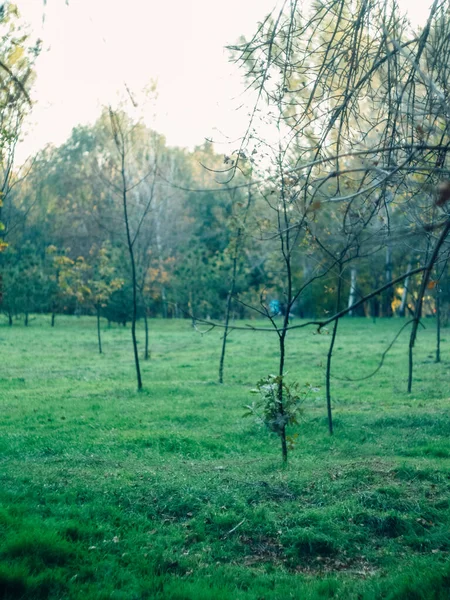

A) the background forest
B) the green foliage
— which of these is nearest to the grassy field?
the background forest

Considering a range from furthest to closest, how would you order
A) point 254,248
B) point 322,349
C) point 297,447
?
point 254,248 → point 322,349 → point 297,447

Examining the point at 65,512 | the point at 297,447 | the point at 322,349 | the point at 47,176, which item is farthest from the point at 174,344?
the point at 47,176

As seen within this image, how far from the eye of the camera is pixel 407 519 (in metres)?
5.00

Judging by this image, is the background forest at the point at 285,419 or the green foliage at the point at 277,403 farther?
the green foliage at the point at 277,403

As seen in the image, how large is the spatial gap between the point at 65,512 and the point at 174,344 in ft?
69.8

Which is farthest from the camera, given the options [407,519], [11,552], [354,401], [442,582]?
[354,401]

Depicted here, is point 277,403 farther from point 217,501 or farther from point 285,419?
point 217,501

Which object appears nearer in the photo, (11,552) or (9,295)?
(11,552)

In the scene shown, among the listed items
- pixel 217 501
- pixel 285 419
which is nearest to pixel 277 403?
pixel 285 419

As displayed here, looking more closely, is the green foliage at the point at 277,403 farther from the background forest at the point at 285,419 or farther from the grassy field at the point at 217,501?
the grassy field at the point at 217,501

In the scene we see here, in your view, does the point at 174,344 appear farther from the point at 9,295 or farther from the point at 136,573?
the point at 136,573

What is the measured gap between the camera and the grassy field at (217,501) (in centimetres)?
405

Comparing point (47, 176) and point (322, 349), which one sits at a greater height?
point (47, 176)

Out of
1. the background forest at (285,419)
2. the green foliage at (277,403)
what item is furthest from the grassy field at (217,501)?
the green foliage at (277,403)
